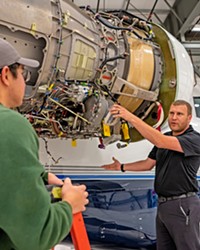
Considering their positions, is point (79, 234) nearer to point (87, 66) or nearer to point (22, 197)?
point (22, 197)

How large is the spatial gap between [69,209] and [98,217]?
2.30 m

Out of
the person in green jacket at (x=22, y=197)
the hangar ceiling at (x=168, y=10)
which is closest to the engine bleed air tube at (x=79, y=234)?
the person in green jacket at (x=22, y=197)

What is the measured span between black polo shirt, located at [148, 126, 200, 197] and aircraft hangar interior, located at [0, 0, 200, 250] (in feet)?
1.18

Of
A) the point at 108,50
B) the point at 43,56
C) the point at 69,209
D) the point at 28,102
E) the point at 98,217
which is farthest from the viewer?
the point at 98,217

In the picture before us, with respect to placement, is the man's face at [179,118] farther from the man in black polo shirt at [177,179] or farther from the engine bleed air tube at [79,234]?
the engine bleed air tube at [79,234]

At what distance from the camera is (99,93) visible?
2002 millimetres

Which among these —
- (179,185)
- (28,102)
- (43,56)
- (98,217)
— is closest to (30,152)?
(43,56)

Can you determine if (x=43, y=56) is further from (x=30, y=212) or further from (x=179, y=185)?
(x=179, y=185)

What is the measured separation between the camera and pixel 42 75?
162cm

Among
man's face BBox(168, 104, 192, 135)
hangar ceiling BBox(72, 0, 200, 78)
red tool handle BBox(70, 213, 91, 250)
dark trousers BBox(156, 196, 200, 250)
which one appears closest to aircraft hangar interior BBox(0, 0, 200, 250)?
red tool handle BBox(70, 213, 91, 250)

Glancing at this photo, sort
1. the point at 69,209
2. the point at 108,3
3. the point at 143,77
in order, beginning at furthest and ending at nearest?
the point at 108,3 < the point at 143,77 < the point at 69,209

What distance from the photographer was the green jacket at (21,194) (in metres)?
0.74

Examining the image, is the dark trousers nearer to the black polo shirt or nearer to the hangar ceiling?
the black polo shirt

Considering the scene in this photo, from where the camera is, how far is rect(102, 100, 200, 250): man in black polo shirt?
78.5 inches
